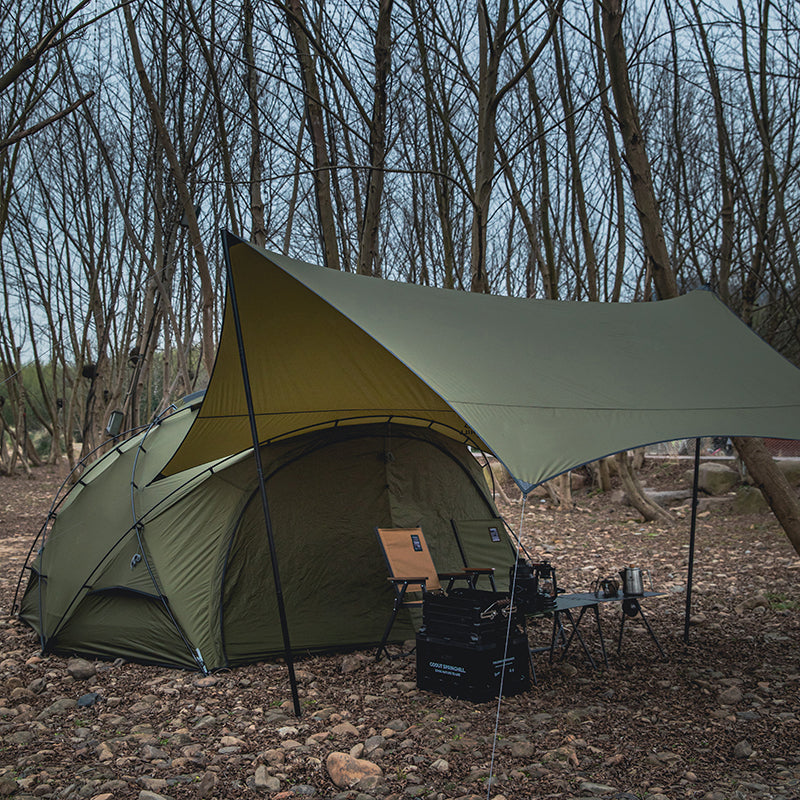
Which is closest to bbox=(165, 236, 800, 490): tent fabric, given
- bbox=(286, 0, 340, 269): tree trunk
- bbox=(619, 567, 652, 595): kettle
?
bbox=(619, 567, 652, 595): kettle

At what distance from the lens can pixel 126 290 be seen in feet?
48.2

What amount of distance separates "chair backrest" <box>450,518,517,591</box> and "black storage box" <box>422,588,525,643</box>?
1.53m

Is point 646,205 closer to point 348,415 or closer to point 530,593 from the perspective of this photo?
point 348,415

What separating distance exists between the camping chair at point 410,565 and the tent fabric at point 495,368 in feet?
2.87

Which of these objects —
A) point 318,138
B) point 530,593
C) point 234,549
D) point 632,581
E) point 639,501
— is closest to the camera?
point 530,593

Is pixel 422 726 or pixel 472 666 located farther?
pixel 472 666

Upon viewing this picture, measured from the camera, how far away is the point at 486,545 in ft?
19.1

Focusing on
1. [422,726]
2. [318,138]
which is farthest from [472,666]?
[318,138]

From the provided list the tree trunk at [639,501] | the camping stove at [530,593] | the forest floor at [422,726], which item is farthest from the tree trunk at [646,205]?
the tree trunk at [639,501]

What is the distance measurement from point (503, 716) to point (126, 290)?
12.9m

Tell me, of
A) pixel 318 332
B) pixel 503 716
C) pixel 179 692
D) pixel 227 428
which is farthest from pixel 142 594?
pixel 503 716

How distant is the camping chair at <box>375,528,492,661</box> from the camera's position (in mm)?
4730

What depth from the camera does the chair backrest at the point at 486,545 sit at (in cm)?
568

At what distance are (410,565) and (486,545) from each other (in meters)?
1.08
